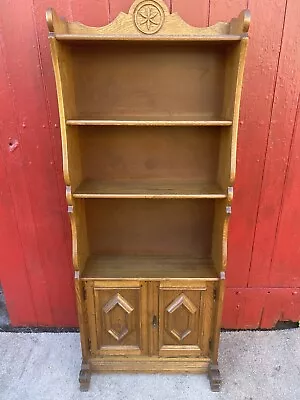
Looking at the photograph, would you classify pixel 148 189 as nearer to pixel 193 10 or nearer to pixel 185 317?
pixel 185 317

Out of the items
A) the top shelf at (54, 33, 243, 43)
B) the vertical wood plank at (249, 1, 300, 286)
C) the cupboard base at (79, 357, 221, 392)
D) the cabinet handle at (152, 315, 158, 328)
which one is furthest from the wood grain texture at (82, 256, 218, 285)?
the top shelf at (54, 33, 243, 43)

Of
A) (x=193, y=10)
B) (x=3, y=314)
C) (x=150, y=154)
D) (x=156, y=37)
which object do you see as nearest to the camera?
(x=156, y=37)

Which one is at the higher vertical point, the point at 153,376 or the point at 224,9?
the point at 224,9

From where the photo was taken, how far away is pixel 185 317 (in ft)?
5.79

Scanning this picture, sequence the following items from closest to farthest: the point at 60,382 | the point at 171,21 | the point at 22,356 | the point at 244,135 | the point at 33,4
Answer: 1. the point at 171,21
2. the point at 33,4
3. the point at 244,135
4. the point at 60,382
5. the point at 22,356

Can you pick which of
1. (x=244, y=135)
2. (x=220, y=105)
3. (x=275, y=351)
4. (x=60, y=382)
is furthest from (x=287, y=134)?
(x=60, y=382)

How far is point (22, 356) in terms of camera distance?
205 cm

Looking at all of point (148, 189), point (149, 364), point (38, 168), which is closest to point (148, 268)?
point (148, 189)

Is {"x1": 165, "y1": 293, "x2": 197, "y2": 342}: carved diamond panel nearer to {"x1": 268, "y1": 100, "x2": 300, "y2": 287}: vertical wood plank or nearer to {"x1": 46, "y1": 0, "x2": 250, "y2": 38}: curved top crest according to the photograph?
{"x1": 268, "y1": 100, "x2": 300, "y2": 287}: vertical wood plank

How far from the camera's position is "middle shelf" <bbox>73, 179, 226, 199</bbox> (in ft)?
4.95

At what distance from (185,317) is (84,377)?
0.64 meters

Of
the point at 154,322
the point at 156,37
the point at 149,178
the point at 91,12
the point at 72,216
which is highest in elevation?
the point at 91,12

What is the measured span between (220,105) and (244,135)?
0.85ft

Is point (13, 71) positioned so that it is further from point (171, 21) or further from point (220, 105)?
point (220, 105)
